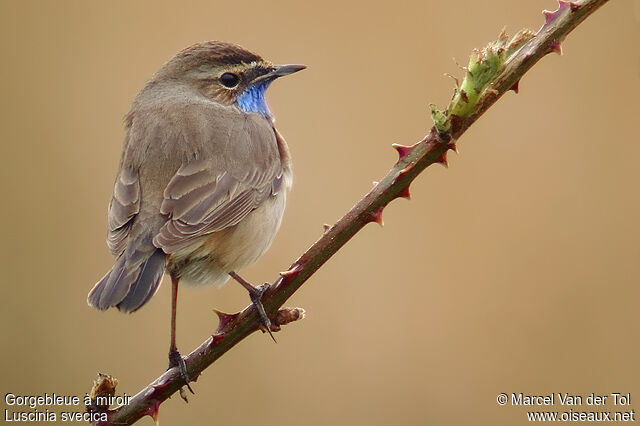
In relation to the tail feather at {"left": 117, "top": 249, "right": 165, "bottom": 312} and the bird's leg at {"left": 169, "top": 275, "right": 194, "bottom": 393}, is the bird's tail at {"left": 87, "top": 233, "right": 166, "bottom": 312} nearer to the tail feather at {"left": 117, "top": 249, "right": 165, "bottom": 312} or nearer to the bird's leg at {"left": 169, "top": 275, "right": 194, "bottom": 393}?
the tail feather at {"left": 117, "top": 249, "right": 165, "bottom": 312}

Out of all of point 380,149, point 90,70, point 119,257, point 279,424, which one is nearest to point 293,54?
point 380,149

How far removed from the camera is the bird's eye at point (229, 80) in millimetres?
5344

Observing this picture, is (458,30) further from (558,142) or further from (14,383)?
(14,383)

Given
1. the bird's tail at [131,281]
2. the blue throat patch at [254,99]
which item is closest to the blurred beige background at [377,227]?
the blue throat patch at [254,99]

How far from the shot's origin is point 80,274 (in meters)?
6.66

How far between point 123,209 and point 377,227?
2.68 m

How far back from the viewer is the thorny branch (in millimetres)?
2848

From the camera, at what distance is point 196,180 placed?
181 inches

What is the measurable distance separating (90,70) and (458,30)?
2.99 m

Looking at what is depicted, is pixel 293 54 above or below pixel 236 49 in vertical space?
above

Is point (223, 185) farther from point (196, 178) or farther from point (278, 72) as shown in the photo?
point (278, 72)

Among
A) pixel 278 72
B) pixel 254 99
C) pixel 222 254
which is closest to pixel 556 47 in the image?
pixel 222 254

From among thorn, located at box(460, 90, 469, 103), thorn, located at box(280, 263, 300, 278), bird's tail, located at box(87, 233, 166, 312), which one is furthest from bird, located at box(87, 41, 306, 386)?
thorn, located at box(460, 90, 469, 103)

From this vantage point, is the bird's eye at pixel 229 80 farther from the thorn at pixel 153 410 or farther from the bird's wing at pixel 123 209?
the thorn at pixel 153 410
